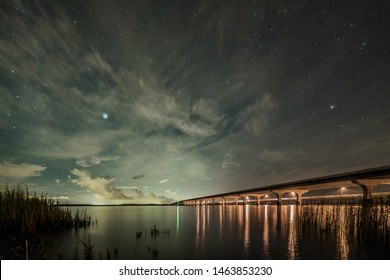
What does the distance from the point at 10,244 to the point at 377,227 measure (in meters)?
27.5

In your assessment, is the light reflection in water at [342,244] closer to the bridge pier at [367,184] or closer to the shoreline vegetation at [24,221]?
the shoreline vegetation at [24,221]

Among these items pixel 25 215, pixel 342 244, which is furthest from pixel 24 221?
pixel 342 244

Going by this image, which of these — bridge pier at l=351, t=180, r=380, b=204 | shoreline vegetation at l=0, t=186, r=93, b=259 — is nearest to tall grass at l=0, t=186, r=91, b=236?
shoreline vegetation at l=0, t=186, r=93, b=259

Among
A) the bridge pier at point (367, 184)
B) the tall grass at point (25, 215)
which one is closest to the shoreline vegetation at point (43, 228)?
the tall grass at point (25, 215)

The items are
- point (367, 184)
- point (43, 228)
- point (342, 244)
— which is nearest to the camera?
point (342, 244)

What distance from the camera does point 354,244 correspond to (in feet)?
57.5

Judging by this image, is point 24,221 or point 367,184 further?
point 367,184

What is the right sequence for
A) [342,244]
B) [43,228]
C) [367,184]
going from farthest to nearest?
[367,184], [43,228], [342,244]

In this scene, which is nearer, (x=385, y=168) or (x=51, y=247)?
(x=51, y=247)

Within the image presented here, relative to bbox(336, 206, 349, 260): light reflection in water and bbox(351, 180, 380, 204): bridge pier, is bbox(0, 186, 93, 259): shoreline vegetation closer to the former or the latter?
bbox(336, 206, 349, 260): light reflection in water

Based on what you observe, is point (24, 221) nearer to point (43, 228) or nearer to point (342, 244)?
point (43, 228)
